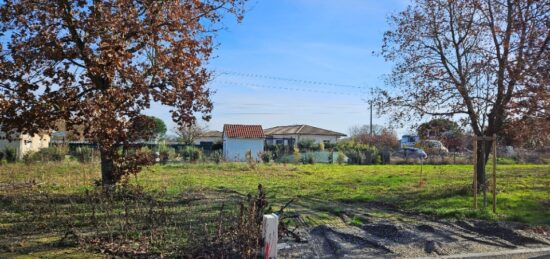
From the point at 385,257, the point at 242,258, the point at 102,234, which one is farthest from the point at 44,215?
the point at 385,257

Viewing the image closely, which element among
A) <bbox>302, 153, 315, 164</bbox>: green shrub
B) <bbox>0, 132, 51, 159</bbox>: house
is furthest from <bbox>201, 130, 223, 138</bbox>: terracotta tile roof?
<bbox>302, 153, 315, 164</bbox>: green shrub

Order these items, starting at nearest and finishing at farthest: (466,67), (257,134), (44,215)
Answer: (44,215) < (466,67) < (257,134)

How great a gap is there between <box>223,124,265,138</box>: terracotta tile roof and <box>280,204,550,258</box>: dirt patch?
39.2 meters

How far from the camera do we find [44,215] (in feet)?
28.4

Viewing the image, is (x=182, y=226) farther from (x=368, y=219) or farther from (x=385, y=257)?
(x=368, y=219)

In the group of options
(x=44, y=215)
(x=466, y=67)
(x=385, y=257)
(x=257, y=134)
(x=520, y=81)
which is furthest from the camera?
(x=257, y=134)

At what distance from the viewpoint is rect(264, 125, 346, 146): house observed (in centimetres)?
6694

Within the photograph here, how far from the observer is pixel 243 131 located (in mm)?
49469

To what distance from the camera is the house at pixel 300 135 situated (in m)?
66.9

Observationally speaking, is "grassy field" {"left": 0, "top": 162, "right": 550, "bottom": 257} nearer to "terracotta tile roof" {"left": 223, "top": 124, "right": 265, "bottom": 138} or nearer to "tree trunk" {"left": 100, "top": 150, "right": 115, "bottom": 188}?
"tree trunk" {"left": 100, "top": 150, "right": 115, "bottom": 188}

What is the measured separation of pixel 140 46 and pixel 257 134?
38669mm

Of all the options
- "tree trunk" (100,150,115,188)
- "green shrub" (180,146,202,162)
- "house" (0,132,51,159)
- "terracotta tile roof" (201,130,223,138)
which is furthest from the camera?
"terracotta tile roof" (201,130,223,138)

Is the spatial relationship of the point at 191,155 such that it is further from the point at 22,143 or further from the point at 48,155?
the point at 22,143

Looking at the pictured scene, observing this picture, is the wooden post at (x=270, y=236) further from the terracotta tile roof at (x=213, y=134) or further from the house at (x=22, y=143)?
the terracotta tile roof at (x=213, y=134)
